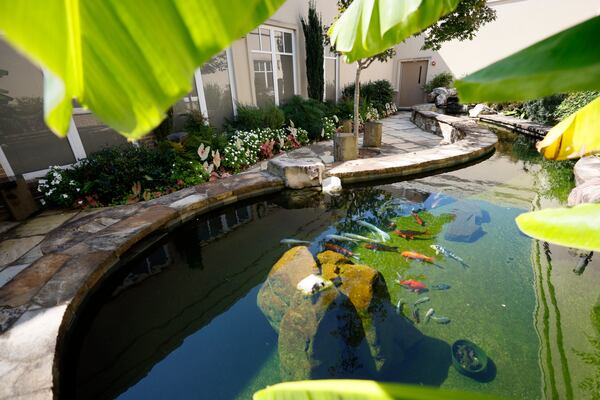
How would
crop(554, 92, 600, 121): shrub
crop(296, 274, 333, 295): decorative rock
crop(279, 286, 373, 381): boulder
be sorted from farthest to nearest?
crop(554, 92, 600, 121): shrub → crop(296, 274, 333, 295): decorative rock → crop(279, 286, 373, 381): boulder

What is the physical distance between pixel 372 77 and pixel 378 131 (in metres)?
10.4

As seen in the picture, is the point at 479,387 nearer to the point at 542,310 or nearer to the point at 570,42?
the point at 542,310

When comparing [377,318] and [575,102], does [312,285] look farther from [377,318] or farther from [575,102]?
[575,102]

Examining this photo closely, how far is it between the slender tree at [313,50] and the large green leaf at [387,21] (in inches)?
412

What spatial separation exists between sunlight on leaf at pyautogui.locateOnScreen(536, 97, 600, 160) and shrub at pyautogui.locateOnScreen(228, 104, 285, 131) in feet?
25.5

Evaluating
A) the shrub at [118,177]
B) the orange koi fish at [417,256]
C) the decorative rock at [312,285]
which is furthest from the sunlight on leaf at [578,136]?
the shrub at [118,177]

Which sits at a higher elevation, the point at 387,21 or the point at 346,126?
the point at 387,21

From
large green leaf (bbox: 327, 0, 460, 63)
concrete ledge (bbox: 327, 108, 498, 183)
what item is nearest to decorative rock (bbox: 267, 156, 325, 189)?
concrete ledge (bbox: 327, 108, 498, 183)

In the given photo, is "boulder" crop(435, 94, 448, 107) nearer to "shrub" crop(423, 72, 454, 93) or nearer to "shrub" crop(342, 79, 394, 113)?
"shrub" crop(423, 72, 454, 93)

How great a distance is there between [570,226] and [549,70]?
37 cm

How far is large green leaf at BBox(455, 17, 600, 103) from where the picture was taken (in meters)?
0.41

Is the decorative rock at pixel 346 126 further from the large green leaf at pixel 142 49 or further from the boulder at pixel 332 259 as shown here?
the large green leaf at pixel 142 49

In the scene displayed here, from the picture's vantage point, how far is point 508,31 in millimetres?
14906

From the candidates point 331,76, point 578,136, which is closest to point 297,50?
point 331,76
